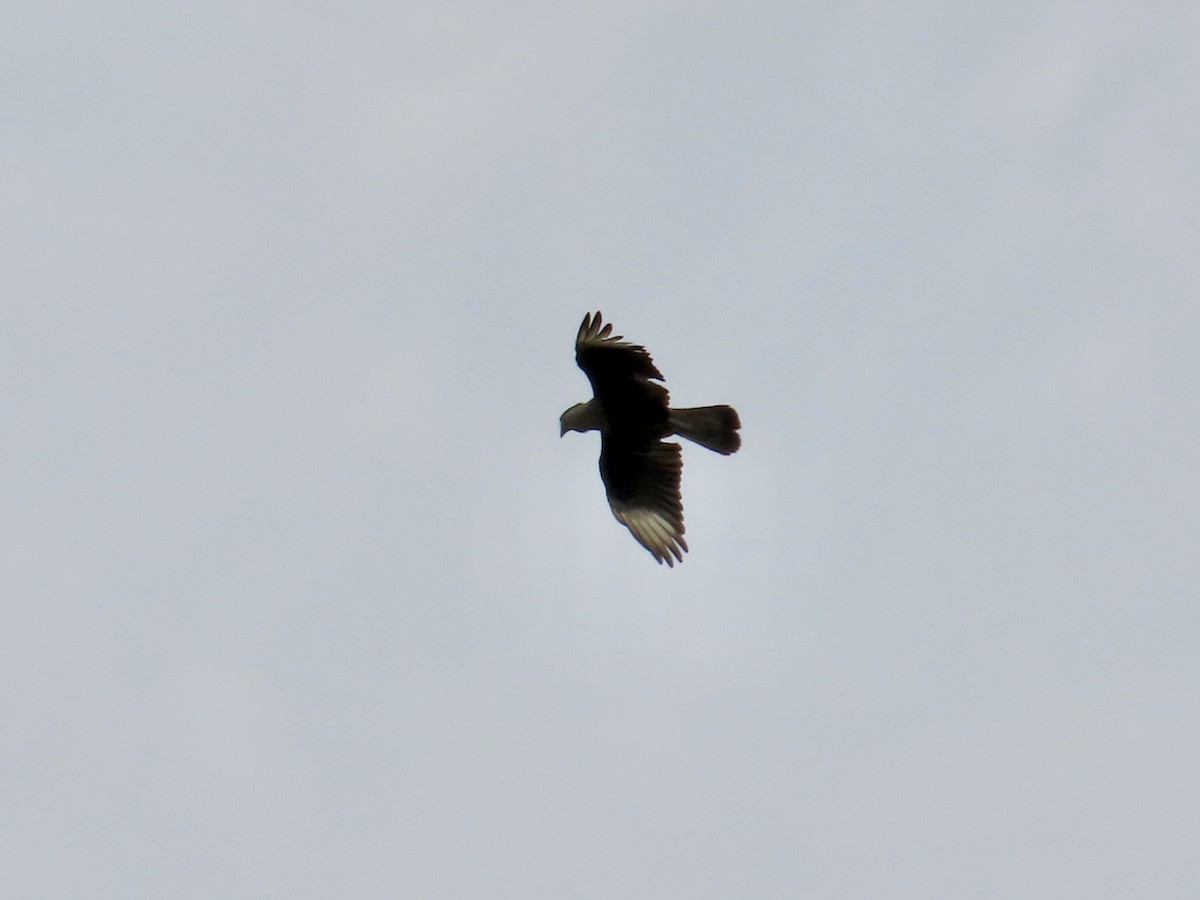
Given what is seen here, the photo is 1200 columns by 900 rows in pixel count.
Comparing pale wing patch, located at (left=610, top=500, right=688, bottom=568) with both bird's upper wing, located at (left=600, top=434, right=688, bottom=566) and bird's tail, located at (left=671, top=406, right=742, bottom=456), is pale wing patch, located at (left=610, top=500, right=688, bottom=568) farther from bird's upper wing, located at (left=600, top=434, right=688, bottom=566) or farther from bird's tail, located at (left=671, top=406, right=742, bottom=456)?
bird's tail, located at (left=671, top=406, right=742, bottom=456)

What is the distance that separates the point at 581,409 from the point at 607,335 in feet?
2.77

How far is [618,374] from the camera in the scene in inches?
742

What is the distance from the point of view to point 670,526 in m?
19.4

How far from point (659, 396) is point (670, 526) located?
1.24m

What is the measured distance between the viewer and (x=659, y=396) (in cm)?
1911

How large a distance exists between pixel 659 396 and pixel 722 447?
3.03ft

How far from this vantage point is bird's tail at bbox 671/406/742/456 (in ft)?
64.2

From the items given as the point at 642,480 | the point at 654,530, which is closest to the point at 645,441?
the point at 642,480

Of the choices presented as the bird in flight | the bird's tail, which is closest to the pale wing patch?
the bird in flight

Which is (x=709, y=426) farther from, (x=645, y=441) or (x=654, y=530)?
(x=654, y=530)

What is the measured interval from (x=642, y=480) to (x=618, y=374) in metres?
1.27

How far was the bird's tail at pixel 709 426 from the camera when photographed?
771 inches

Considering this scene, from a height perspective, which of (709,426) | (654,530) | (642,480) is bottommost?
Answer: (654,530)

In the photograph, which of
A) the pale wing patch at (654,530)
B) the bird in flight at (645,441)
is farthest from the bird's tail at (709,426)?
the pale wing patch at (654,530)
